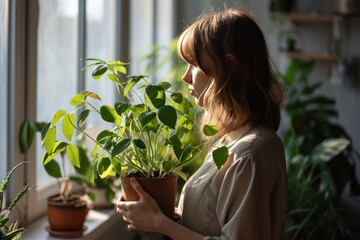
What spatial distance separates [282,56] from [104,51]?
2.73m

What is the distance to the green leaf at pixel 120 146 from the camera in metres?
1.18

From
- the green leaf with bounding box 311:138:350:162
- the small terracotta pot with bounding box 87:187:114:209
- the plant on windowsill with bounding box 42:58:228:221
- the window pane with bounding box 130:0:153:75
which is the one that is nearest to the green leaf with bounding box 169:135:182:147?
the plant on windowsill with bounding box 42:58:228:221

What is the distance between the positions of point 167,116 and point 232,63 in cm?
26

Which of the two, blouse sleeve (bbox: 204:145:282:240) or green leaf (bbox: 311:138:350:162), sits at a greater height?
blouse sleeve (bbox: 204:145:282:240)

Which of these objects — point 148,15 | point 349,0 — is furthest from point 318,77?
point 148,15

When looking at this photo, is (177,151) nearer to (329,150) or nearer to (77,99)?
(77,99)

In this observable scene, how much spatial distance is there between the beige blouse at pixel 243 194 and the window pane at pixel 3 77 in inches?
22.8

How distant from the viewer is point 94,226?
5.90 ft

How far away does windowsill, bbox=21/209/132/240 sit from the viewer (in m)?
1.64

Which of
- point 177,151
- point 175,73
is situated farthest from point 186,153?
point 175,73

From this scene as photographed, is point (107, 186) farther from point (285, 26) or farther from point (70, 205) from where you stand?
point (285, 26)

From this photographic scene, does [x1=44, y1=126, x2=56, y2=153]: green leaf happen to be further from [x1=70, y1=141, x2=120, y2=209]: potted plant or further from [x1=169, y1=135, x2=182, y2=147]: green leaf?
[x1=70, y1=141, x2=120, y2=209]: potted plant

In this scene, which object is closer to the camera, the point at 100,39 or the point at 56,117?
the point at 56,117

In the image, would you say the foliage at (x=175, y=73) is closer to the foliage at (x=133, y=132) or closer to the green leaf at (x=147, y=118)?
the foliage at (x=133, y=132)
